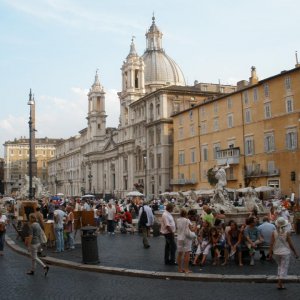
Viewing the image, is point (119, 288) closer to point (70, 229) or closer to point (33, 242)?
point (33, 242)

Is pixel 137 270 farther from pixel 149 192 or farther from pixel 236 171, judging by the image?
pixel 149 192

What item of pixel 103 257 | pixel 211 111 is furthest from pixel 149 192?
pixel 103 257

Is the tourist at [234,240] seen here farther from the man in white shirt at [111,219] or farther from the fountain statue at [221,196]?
the man in white shirt at [111,219]

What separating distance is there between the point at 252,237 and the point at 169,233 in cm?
217

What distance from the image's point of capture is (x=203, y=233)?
13555mm

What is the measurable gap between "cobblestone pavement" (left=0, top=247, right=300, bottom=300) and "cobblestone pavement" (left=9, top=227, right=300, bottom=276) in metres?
1.10

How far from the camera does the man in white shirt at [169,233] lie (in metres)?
13.2

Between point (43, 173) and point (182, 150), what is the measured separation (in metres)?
101

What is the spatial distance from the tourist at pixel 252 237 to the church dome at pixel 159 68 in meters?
75.6

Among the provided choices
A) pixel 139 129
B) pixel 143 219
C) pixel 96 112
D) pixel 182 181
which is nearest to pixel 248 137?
pixel 182 181

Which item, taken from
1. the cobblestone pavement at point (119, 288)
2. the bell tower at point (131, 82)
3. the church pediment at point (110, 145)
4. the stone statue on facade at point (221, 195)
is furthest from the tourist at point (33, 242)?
the church pediment at point (110, 145)

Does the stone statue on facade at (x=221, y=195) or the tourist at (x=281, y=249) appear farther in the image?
the stone statue on facade at (x=221, y=195)

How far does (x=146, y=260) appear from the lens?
1431 centimetres

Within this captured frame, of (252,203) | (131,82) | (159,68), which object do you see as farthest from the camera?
(159,68)
